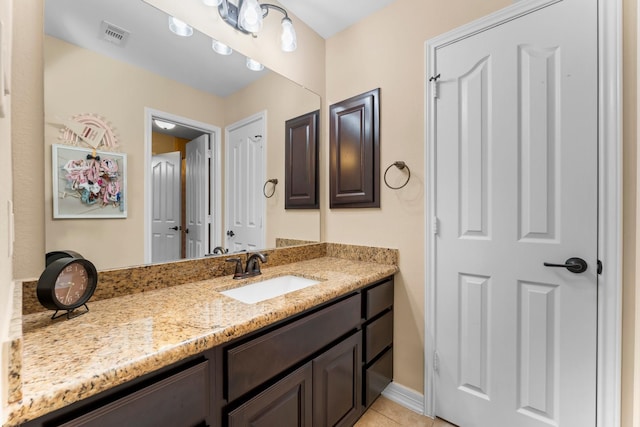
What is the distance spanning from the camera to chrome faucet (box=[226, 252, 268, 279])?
148 centimetres

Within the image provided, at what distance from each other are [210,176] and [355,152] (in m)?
1.00

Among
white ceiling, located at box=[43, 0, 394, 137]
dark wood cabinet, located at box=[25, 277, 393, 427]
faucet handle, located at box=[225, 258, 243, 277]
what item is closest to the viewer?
dark wood cabinet, located at box=[25, 277, 393, 427]

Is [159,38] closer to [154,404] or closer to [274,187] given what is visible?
[274,187]

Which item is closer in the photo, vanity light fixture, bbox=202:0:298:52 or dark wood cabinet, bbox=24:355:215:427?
dark wood cabinet, bbox=24:355:215:427

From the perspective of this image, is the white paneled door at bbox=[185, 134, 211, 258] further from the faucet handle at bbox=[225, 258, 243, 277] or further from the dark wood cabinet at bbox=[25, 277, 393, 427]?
the dark wood cabinet at bbox=[25, 277, 393, 427]

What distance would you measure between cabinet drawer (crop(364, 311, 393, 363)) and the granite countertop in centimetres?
45

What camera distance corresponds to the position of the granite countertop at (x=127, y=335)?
0.57 meters

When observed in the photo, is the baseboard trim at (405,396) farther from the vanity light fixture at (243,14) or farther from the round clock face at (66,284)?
the vanity light fixture at (243,14)

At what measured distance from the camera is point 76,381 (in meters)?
0.57

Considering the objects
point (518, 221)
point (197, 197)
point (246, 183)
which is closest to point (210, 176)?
point (197, 197)

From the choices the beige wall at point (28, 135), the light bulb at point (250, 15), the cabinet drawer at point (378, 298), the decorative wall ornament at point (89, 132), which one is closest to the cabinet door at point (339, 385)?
the cabinet drawer at point (378, 298)

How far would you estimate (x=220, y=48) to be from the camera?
5.06 ft

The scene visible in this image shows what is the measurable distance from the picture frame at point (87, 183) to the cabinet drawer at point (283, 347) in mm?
799

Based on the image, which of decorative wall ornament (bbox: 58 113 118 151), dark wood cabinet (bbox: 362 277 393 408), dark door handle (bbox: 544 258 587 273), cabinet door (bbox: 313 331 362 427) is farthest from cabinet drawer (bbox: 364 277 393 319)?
decorative wall ornament (bbox: 58 113 118 151)
